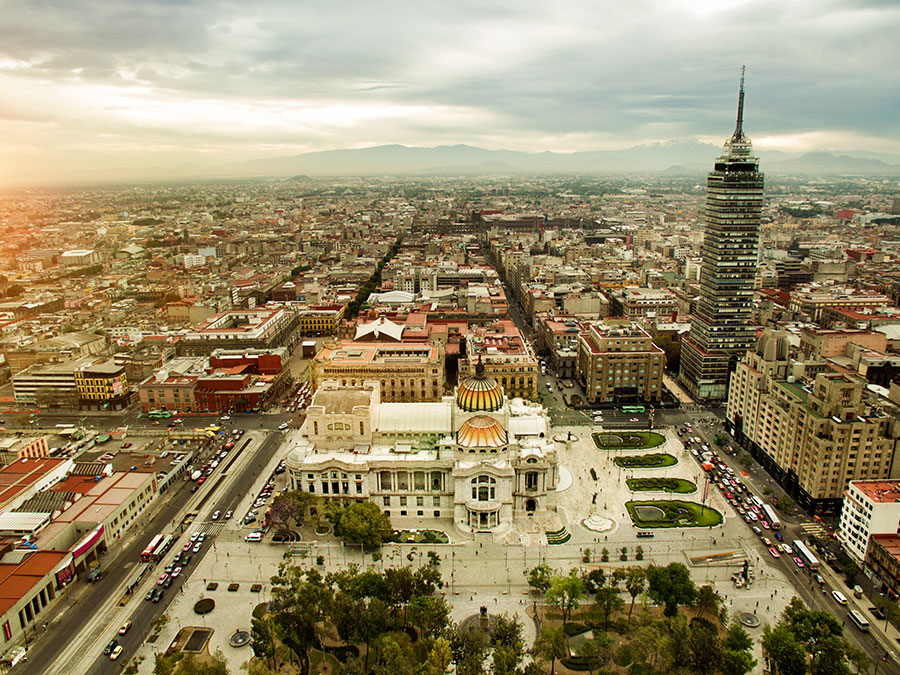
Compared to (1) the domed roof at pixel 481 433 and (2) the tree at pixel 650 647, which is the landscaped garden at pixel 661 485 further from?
(2) the tree at pixel 650 647

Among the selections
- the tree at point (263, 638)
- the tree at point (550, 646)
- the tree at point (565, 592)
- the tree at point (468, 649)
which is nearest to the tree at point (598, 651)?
the tree at point (550, 646)

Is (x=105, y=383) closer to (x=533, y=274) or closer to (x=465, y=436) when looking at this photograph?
(x=465, y=436)

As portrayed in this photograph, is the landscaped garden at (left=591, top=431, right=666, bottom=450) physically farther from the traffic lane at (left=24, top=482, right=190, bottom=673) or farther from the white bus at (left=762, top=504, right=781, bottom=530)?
the traffic lane at (left=24, top=482, right=190, bottom=673)

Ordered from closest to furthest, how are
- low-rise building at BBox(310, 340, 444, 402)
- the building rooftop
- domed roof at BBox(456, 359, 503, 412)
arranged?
the building rooftop < domed roof at BBox(456, 359, 503, 412) < low-rise building at BBox(310, 340, 444, 402)

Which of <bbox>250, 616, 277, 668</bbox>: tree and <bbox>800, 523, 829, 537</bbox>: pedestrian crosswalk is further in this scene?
<bbox>800, 523, 829, 537</bbox>: pedestrian crosswalk

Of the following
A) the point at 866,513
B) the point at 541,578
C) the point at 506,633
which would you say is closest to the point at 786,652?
the point at 541,578

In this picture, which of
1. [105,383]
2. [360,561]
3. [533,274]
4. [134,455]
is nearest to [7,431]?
[105,383]

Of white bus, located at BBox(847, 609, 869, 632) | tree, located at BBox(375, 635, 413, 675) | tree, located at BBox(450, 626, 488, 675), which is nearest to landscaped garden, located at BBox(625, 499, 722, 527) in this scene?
white bus, located at BBox(847, 609, 869, 632)
